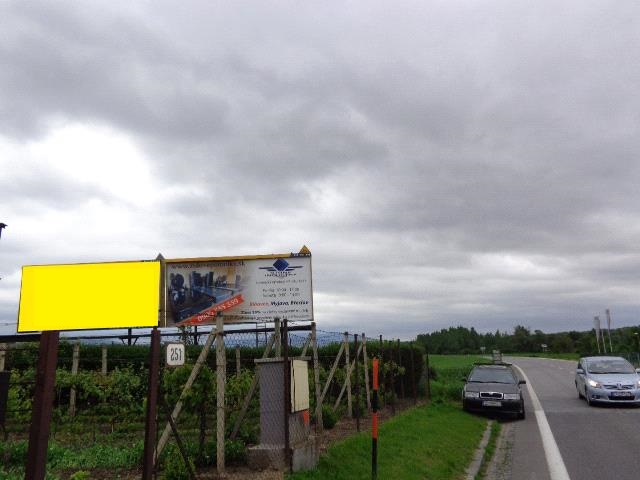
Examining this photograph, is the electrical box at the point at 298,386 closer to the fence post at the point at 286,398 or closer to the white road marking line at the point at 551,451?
the fence post at the point at 286,398

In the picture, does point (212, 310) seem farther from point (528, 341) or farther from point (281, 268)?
point (528, 341)

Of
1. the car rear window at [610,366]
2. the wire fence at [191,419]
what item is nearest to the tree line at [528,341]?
the car rear window at [610,366]

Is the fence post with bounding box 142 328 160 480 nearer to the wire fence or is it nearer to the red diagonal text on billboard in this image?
the wire fence

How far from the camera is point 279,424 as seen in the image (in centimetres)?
799

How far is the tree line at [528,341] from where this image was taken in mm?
82312

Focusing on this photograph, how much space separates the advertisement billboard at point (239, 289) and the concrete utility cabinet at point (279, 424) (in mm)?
8158

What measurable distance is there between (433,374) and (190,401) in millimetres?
24601

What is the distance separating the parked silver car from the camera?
59.8ft

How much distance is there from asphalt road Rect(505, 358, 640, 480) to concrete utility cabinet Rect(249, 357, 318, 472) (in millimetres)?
3363

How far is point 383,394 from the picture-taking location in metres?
17.5

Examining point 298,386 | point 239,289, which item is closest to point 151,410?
point 298,386

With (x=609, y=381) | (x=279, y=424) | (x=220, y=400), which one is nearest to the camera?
(x=220, y=400)

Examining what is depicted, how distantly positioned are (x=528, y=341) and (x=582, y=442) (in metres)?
133

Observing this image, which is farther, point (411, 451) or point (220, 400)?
point (411, 451)
